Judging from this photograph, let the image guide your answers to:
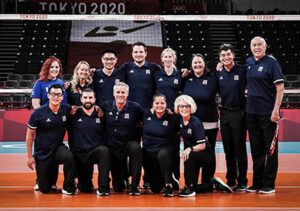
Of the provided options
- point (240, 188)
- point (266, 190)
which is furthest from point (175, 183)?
point (266, 190)

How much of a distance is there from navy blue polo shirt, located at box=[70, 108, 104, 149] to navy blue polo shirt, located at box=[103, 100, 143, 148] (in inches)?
5.9

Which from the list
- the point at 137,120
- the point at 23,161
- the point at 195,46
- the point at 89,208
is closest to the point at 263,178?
the point at 137,120

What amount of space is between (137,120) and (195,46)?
1507 cm

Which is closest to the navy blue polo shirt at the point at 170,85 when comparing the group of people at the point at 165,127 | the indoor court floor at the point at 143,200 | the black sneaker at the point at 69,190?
the group of people at the point at 165,127

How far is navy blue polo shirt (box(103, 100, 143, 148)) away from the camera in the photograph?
20.3ft

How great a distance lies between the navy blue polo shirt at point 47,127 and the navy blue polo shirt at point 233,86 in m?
2.29

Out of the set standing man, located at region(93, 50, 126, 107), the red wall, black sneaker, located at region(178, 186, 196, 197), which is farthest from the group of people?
the red wall

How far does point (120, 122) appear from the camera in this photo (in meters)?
6.18

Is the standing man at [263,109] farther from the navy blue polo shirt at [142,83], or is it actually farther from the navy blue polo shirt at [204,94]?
the navy blue polo shirt at [142,83]

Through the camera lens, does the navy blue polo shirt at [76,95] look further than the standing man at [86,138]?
Yes

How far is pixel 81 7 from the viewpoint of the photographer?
74.7 feet

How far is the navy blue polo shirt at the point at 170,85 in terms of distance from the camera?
21.1 ft

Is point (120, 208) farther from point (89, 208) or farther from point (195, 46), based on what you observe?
point (195, 46)

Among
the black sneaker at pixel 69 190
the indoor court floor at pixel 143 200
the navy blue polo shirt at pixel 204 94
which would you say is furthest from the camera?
the navy blue polo shirt at pixel 204 94
